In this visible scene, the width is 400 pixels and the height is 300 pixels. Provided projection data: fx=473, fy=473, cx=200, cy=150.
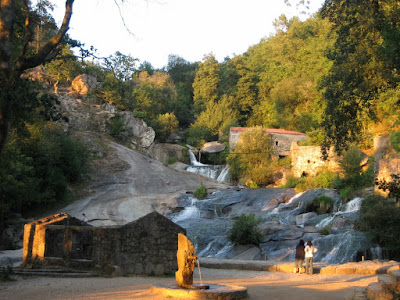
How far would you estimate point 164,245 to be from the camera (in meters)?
16.3

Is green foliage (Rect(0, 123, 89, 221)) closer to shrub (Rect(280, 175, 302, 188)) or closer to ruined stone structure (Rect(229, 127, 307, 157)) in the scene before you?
shrub (Rect(280, 175, 302, 188))

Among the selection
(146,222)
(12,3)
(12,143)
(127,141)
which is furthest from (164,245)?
(127,141)

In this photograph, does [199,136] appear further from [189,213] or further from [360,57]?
[360,57]

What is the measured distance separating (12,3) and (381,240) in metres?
18.0

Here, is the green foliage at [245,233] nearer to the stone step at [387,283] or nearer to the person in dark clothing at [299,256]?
the person in dark clothing at [299,256]

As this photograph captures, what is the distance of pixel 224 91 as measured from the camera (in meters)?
65.6

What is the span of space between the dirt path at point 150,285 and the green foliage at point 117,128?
36.1 metres

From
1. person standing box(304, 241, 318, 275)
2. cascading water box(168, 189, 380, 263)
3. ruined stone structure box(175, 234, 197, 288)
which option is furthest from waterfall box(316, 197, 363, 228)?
ruined stone structure box(175, 234, 197, 288)

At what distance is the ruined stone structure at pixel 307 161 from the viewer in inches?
1597

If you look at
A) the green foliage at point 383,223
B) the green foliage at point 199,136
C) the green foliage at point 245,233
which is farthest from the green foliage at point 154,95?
the green foliage at point 383,223

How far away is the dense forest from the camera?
39.6 feet

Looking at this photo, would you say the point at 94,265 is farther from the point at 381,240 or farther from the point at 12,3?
the point at 381,240

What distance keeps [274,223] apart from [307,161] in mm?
14839

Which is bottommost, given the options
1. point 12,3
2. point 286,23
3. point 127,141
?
point 12,3
